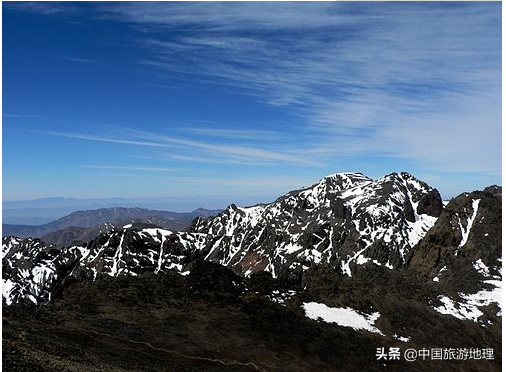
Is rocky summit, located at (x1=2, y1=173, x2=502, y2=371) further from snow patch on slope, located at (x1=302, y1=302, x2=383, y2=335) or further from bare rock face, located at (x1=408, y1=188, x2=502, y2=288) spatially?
bare rock face, located at (x1=408, y1=188, x2=502, y2=288)

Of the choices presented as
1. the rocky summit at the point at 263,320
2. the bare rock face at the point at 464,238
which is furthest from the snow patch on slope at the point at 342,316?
the bare rock face at the point at 464,238

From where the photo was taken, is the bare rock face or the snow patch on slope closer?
the snow patch on slope

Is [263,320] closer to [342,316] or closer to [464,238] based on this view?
[342,316]

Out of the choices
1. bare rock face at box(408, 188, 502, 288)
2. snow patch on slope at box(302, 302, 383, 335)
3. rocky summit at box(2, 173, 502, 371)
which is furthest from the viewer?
bare rock face at box(408, 188, 502, 288)

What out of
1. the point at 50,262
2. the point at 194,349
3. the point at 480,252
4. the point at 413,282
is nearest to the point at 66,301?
the point at 194,349

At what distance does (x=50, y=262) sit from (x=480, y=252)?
188375mm

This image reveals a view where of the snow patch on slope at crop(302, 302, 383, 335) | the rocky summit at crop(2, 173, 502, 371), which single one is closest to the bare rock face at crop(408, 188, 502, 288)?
the rocky summit at crop(2, 173, 502, 371)

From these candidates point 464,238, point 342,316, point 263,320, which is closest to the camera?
point 263,320

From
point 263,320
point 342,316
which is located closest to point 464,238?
point 342,316

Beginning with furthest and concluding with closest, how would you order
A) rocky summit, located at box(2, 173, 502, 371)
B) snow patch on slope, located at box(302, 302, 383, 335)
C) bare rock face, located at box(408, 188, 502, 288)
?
bare rock face, located at box(408, 188, 502, 288) < snow patch on slope, located at box(302, 302, 383, 335) < rocky summit, located at box(2, 173, 502, 371)

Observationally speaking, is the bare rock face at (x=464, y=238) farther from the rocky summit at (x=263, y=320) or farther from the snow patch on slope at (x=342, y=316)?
Answer: the snow patch on slope at (x=342, y=316)

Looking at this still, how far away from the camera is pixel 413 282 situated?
2564 inches

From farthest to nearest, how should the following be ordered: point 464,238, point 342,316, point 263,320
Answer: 1. point 464,238
2. point 342,316
3. point 263,320

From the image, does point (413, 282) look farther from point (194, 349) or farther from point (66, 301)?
point (66, 301)
